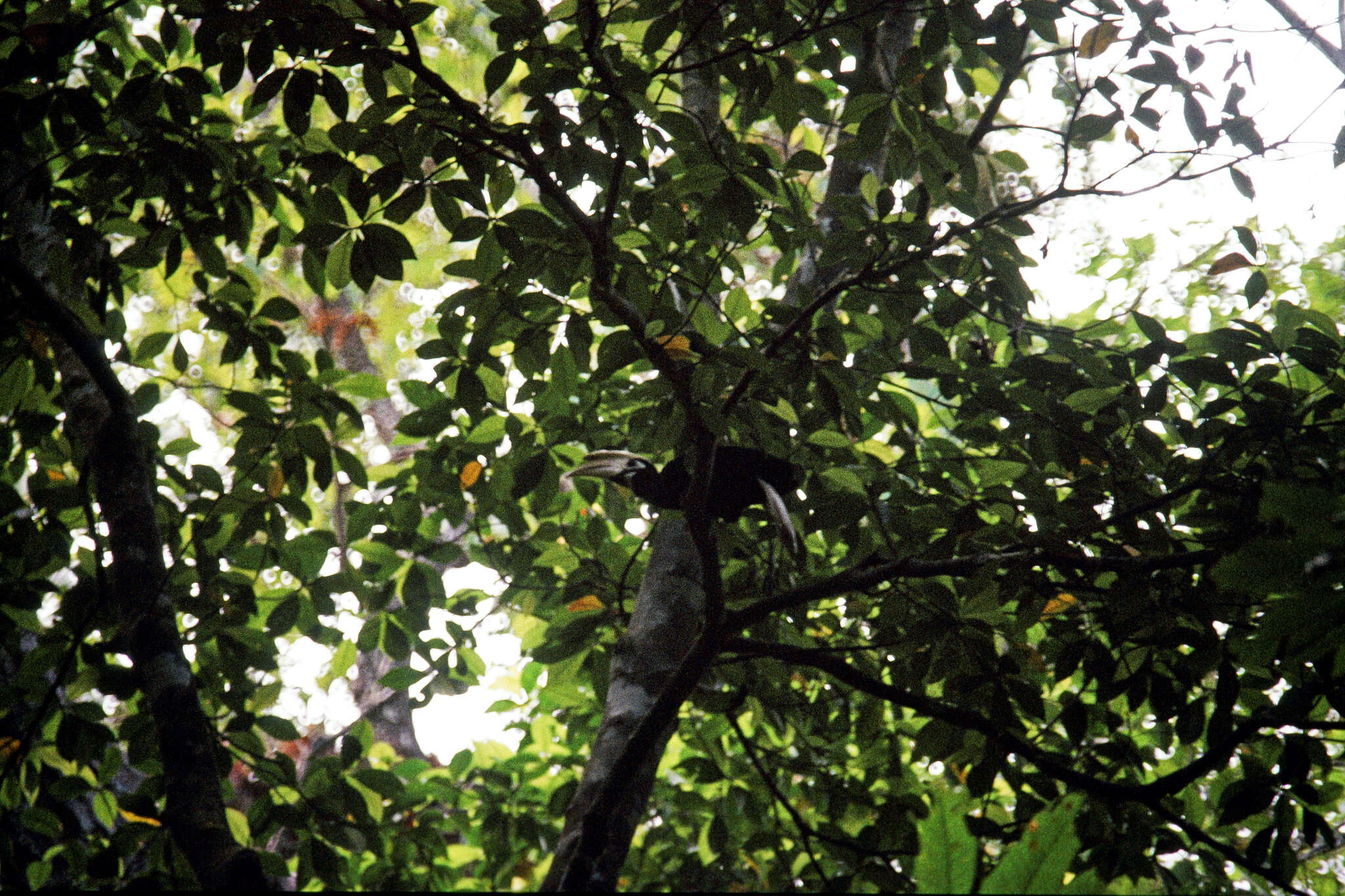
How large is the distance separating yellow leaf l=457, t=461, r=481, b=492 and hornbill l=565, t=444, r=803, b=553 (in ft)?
1.12

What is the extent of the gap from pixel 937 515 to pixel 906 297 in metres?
0.44

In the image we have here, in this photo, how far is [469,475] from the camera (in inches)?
83.4

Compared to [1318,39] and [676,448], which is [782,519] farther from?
[1318,39]

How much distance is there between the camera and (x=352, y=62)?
145 cm

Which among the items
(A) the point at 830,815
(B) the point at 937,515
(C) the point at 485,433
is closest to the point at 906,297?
(B) the point at 937,515

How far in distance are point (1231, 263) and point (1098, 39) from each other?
64 centimetres

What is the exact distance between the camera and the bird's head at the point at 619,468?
1811mm

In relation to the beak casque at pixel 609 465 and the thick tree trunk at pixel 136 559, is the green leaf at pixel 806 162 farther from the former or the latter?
the thick tree trunk at pixel 136 559

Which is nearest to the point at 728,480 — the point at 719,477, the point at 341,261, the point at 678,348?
the point at 719,477

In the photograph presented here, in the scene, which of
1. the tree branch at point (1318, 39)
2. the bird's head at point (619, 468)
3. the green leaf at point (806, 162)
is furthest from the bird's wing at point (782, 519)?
the tree branch at point (1318, 39)

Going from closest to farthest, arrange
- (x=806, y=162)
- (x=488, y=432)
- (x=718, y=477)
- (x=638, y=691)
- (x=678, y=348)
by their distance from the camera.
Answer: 1. (x=678, y=348)
2. (x=806, y=162)
3. (x=718, y=477)
4. (x=638, y=691)
5. (x=488, y=432)

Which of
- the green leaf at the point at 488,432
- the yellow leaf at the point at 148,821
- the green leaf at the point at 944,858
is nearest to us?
the green leaf at the point at 944,858

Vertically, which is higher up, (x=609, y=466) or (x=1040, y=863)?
(x=609, y=466)

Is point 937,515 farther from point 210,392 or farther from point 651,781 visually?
point 210,392
